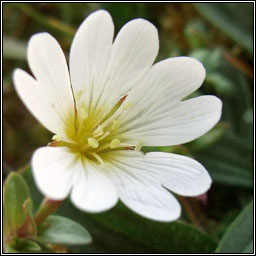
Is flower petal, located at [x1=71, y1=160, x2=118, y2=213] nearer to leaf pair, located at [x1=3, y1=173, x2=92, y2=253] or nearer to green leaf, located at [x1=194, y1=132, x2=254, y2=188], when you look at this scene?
leaf pair, located at [x1=3, y1=173, x2=92, y2=253]

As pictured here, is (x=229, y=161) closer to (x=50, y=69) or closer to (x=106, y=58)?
(x=106, y=58)

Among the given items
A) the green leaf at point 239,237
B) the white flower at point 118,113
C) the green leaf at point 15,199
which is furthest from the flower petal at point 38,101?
the green leaf at point 239,237

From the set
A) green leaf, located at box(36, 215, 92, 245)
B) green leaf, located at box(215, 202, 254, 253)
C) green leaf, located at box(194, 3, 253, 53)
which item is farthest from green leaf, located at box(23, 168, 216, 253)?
green leaf, located at box(194, 3, 253, 53)

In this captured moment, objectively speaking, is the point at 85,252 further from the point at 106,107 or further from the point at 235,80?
the point at 235,80

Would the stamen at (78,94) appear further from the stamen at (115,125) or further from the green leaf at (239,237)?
the green leaf at (239,237)

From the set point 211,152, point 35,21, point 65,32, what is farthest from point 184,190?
point 35,21

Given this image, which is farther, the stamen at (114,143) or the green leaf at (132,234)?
the green leaf at (132,234)
